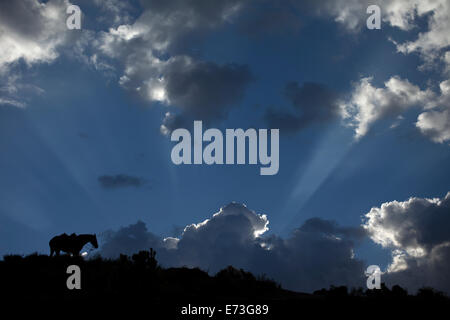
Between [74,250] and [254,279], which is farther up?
[74,250]

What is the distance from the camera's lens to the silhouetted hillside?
1247 centimetres

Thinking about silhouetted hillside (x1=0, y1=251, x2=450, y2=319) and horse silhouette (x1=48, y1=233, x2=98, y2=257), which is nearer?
silhouetted hillside (x1=0, y1=251, x2=450, y2=319)

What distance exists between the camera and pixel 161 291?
1719 centimetres

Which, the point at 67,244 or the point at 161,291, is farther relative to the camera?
the point at 67,244

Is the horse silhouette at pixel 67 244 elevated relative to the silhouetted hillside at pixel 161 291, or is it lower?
elevated

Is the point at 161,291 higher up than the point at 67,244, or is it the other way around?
the point at 67,244

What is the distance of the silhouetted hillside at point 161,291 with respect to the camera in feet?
40.9

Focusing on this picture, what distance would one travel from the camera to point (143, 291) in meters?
16.6

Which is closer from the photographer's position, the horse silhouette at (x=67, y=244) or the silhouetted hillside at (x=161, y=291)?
the silhouetted hillside at (x=161, y=291)

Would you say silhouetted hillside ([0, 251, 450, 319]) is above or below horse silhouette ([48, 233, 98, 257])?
below

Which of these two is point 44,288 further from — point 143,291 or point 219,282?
point 219,282
